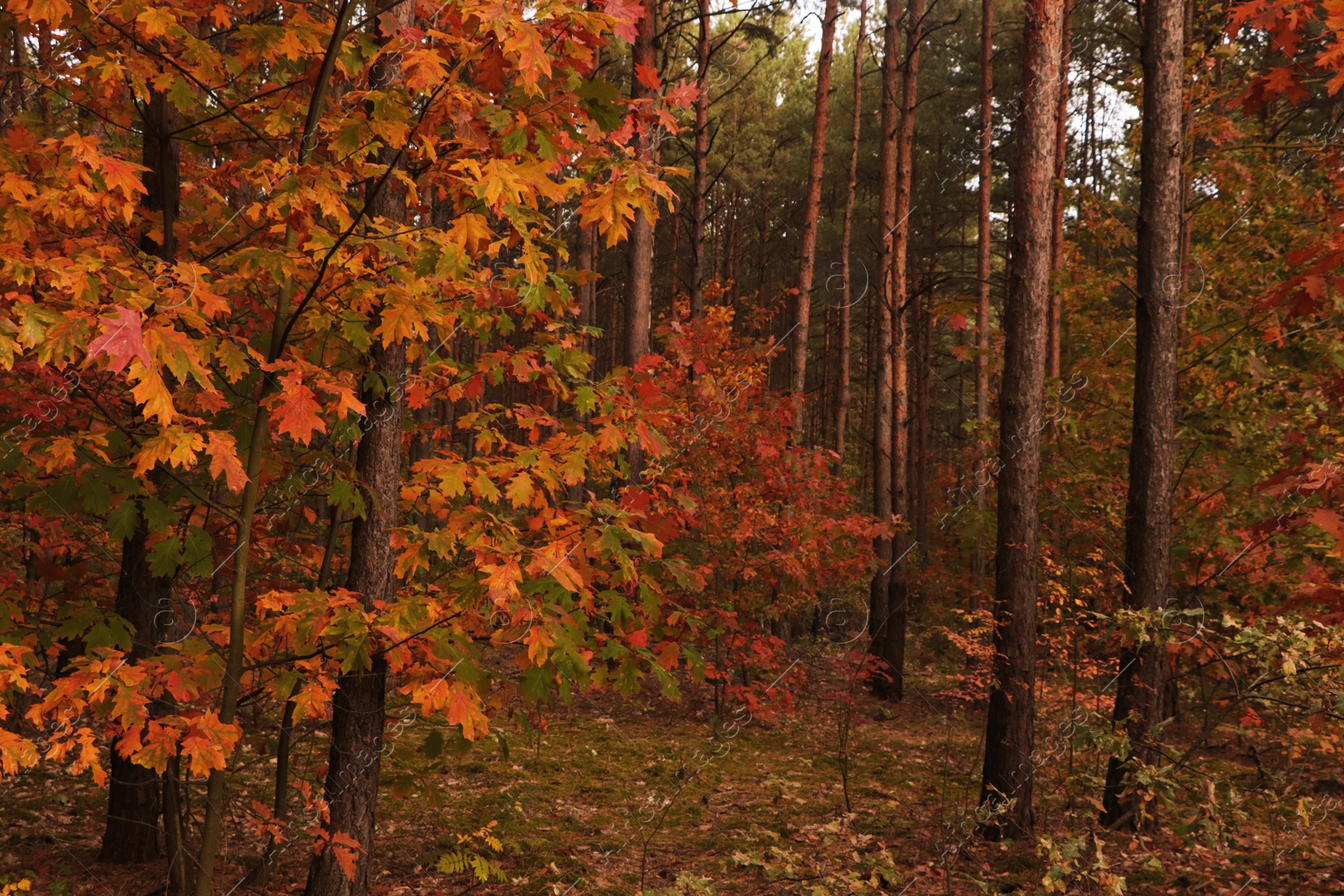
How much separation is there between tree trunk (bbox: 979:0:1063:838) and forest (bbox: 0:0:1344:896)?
1.5 inches

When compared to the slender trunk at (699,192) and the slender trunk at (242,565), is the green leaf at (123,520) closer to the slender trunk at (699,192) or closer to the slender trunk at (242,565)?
the slender trunk at (242,565)

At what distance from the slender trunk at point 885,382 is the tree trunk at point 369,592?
906cm

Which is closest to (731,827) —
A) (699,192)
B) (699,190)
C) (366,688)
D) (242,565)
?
(366,688)

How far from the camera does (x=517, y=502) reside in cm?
406

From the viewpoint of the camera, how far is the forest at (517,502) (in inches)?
142

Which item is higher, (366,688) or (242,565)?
(242,565)

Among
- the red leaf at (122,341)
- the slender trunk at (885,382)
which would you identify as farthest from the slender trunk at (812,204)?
the red leaf at (122,341)

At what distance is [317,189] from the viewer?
368 centimetres

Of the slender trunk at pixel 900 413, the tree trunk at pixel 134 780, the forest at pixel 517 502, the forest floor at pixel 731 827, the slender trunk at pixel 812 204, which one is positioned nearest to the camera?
the forest at pixel 517 502

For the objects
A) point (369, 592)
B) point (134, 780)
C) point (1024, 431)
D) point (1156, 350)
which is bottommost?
point (134, 780)

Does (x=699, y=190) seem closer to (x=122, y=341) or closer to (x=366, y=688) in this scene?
(x=366, y=688)

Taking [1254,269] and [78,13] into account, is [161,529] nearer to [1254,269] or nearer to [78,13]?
[78,13]

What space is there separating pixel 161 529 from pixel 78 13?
2411 mm

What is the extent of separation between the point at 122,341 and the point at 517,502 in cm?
177
